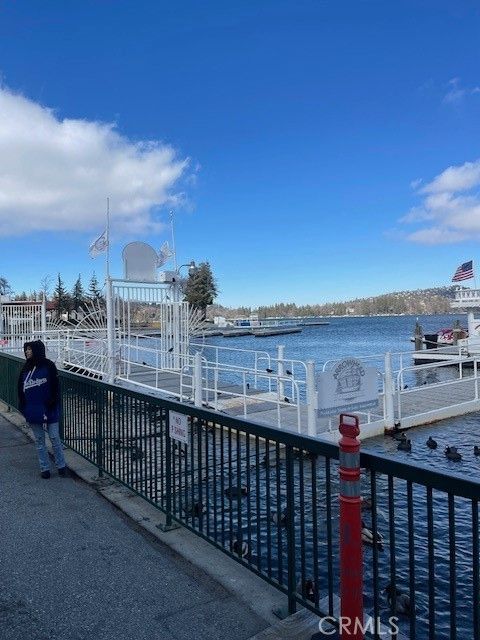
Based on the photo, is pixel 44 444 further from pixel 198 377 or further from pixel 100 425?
pixel 198 377

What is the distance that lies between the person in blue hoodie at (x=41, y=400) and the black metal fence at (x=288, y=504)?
1.11 feet

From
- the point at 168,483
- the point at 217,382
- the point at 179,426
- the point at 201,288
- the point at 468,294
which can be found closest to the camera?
the point at 179,426

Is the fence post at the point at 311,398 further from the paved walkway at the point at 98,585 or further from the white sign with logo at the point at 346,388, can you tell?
the paved walkway at the point at 98,585

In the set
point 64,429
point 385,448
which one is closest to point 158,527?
point 64,429

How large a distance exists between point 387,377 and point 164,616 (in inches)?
361

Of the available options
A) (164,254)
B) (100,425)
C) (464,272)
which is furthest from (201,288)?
(100,425)

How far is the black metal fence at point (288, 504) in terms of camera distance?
7.84 ft

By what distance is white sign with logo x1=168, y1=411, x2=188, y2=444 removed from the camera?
4031 millimetres

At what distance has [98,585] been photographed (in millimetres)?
3375

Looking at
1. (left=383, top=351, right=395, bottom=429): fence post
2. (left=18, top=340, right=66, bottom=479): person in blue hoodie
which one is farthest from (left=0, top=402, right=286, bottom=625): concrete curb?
(left=383, top=351, right=395, bottom=429): fence post

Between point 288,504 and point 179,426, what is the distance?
1.31 m

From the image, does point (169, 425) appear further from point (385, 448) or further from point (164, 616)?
point (385, 448)

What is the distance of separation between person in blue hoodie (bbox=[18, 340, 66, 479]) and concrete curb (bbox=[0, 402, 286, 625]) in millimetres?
391

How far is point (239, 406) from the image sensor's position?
39.8 feet
